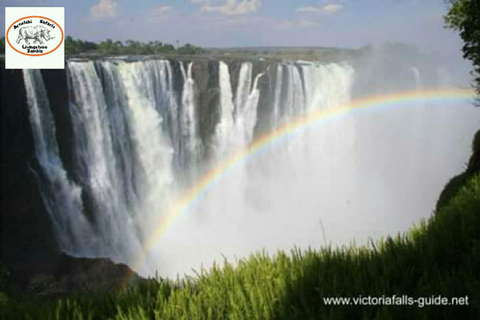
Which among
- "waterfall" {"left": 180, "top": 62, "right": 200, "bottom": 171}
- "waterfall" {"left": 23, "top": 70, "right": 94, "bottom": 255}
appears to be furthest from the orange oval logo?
"waterfall" {"left": 180, "top": 62, "right": 200, "bottom": 171}

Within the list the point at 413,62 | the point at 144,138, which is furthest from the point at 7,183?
the point at 413,62

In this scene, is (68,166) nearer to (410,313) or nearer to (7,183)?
(7,183)

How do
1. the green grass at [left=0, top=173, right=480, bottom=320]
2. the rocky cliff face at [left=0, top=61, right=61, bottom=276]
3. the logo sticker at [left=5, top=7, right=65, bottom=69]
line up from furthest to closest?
the rocky cliff face at [left=0, top=61, right=61, bottom=276] < the logo sticker at [left=5, top=7, right=65, bottom=69] < the green grass at [left=0, top=173, right=480, bottom=320]

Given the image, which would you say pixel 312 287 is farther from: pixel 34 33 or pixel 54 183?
pixel 54 183

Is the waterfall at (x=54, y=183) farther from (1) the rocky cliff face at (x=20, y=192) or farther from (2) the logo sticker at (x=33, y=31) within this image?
(2) the logo sticker at (x=33, y=31)

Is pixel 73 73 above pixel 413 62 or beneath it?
beneath

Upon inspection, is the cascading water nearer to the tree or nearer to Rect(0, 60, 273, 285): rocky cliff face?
Rect(0, 60, 273, 285): rocky cliff face


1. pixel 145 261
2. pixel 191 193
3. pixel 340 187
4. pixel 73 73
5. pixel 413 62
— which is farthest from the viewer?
pixel 413 62
